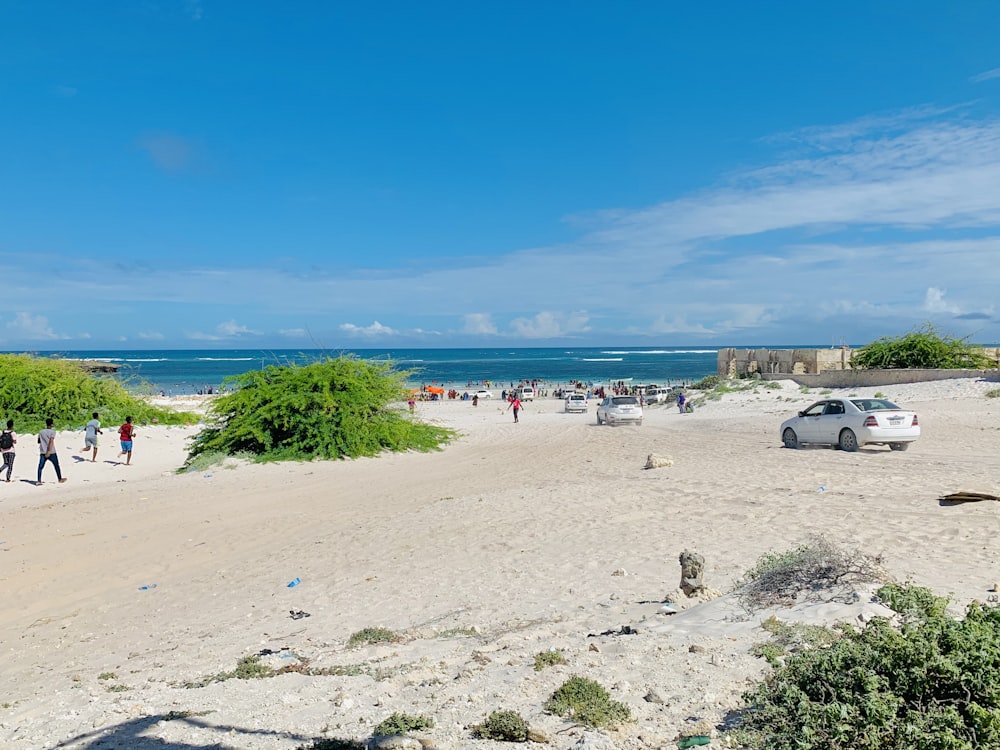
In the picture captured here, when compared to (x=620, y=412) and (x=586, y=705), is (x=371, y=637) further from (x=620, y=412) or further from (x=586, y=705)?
(x=620, y=412)

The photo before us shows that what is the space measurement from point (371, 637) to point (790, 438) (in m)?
17.7

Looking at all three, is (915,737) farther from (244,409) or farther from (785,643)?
(244,409)

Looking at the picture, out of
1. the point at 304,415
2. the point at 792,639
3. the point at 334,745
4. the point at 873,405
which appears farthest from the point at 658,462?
the point at 334,745

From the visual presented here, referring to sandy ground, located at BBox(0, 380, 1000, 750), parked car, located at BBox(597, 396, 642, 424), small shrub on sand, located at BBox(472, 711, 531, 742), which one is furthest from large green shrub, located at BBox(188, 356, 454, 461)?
small shrub on sand, located at BBox(472, 711, 531, 742)

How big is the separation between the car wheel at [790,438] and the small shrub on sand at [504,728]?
18.9 m

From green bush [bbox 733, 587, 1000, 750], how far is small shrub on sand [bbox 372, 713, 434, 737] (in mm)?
1766

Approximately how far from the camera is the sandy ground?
4953mm

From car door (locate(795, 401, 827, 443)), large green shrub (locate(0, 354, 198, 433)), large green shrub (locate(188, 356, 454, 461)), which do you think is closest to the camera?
car door (locate(795, 401, 827, 443))

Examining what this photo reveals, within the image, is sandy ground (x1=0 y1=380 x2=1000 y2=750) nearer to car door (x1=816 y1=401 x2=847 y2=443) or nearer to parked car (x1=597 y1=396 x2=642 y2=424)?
car door (x1=816 y1=401 x2=847 y2=443)

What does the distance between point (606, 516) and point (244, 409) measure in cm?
1441

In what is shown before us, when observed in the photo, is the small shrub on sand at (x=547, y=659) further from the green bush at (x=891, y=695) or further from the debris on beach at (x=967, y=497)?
the debris on beach at (x=967, y=497)

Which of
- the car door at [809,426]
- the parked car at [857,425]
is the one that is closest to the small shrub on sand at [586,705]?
the parked car at [857,425]

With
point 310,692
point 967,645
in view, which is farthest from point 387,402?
point 967,645

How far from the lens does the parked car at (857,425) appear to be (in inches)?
760
